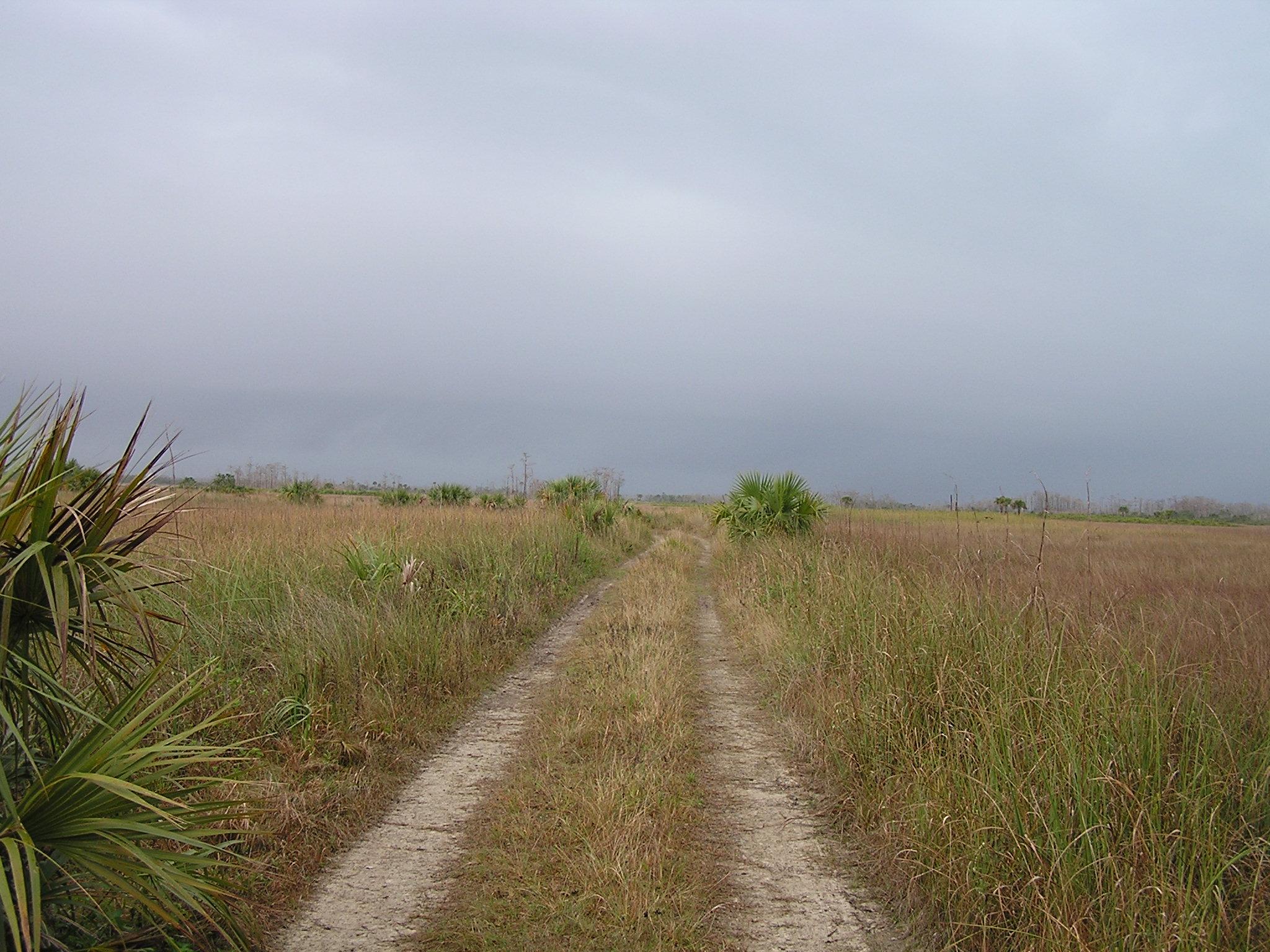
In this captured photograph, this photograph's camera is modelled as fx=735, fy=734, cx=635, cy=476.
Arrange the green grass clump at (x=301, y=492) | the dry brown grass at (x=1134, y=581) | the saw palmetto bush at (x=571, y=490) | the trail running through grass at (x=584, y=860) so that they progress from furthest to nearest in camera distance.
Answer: the green grass clump at (x=301, y=492)
the saw palmetto bush at (x=571, y=490)
the dry brown grass at (x=1134, y=581)
the trail running through grass at (x=584, y=860)

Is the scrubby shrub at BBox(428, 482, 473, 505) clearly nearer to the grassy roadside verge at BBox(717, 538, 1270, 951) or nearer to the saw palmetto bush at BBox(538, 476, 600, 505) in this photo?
the saw palmetto bush at BBox(538, 476, 600, 505)

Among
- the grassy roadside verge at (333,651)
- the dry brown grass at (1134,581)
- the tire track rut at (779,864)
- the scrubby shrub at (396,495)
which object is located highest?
the scrubby shrub at (396,495)

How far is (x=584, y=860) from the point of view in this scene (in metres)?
3.99

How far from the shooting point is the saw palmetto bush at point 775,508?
691 inches

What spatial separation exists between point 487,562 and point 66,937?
882 cm

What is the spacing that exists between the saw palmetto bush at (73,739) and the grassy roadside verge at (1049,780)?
3.18m

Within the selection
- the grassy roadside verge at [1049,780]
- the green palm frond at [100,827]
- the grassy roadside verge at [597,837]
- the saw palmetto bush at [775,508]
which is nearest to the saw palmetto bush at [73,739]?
the green palm frond at [100,827]

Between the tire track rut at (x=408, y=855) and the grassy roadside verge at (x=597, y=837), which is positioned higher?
the grassy roadside verge at (x=597, y=837)

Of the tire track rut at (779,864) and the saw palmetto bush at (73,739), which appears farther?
the tire track rut at (779,864)

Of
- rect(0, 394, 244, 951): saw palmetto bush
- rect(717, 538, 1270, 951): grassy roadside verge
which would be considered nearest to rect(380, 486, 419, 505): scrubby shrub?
rect(717, 538, 1270, 951): grassy roadside verge

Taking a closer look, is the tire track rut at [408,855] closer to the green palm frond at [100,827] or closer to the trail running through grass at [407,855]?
the trail running through grass at [407,855]

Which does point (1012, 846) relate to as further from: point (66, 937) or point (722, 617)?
point (722, 617)

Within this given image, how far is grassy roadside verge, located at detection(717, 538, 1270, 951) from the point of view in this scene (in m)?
2.97

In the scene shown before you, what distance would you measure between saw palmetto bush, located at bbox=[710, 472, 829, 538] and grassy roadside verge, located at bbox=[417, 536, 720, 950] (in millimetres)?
10405
